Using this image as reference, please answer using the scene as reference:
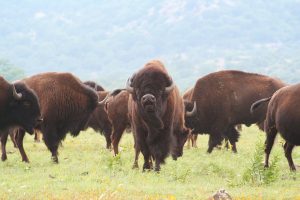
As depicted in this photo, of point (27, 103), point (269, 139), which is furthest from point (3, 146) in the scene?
point (269, 139)

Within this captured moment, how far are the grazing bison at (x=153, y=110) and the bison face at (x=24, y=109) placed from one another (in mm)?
2302

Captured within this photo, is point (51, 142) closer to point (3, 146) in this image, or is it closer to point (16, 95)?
point (3, 146)

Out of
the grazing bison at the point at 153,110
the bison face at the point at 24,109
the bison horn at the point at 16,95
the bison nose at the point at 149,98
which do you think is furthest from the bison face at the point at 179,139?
the bison horn at the point at 16,95

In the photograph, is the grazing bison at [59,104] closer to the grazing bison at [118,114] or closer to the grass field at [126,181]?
the grass field at [126,181]

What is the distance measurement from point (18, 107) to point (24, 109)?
132 millimetres

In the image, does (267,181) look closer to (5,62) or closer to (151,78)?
(151,78)

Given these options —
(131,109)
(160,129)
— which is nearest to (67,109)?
(131,109)

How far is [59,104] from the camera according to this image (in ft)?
46.8

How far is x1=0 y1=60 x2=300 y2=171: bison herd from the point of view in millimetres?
11539

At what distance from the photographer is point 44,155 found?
51.9 ft

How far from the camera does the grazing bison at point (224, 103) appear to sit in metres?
18.0

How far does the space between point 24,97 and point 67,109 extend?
1.48 metres

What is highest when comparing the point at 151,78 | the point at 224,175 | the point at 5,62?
the point at 151,78

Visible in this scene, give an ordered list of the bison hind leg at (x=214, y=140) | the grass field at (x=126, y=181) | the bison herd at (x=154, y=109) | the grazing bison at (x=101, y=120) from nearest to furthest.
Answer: the grass field at (x=126, y=181), the bison herd at (x=154, y=109), the bison hind leg at (x=214, y=140), the grazing bison at (x=101, y=120)
